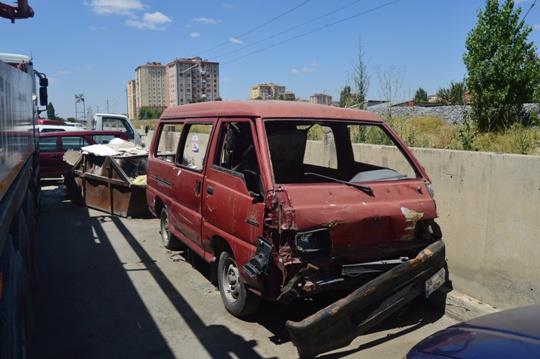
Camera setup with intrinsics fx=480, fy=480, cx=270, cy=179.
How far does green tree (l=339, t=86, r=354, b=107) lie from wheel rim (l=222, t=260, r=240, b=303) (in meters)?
6.23

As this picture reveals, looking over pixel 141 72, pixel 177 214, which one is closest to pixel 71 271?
pixel 177 214

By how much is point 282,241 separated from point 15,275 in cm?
188

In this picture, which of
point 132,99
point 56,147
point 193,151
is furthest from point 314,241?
point 132,99

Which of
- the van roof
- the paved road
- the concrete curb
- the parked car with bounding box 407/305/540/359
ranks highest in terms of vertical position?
the van roof

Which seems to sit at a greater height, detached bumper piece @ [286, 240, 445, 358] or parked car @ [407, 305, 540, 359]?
parked car @ [407, 305, 540, 359]

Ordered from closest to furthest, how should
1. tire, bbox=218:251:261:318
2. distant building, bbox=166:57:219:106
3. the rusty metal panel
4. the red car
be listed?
tire, bbox=218:251:261:318 → the rusty metal panel → the red car → distant building, bbox=166:57:219:106

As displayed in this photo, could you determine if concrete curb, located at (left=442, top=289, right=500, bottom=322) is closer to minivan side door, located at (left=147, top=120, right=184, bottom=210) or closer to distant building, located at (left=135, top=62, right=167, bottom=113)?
minivan side door, located at (left=147, top=120, right=184, bottom=210)

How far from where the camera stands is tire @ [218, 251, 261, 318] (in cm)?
449

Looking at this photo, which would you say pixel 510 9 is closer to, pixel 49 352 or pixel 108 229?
pixel 108 229

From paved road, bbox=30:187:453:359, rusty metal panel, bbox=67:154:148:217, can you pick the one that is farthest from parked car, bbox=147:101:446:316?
rusty metal panel, bbox=67:154:148:217

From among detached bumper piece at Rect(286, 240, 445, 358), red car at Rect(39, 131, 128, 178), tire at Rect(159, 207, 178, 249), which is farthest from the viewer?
red car at Rect(39, 131, 128, 178)

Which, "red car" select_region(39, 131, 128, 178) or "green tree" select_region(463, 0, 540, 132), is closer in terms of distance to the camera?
"red car" select_region(39, 131, 128, 178)

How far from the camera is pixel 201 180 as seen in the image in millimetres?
5238

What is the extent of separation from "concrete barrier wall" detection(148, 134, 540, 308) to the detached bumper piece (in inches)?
24.9
